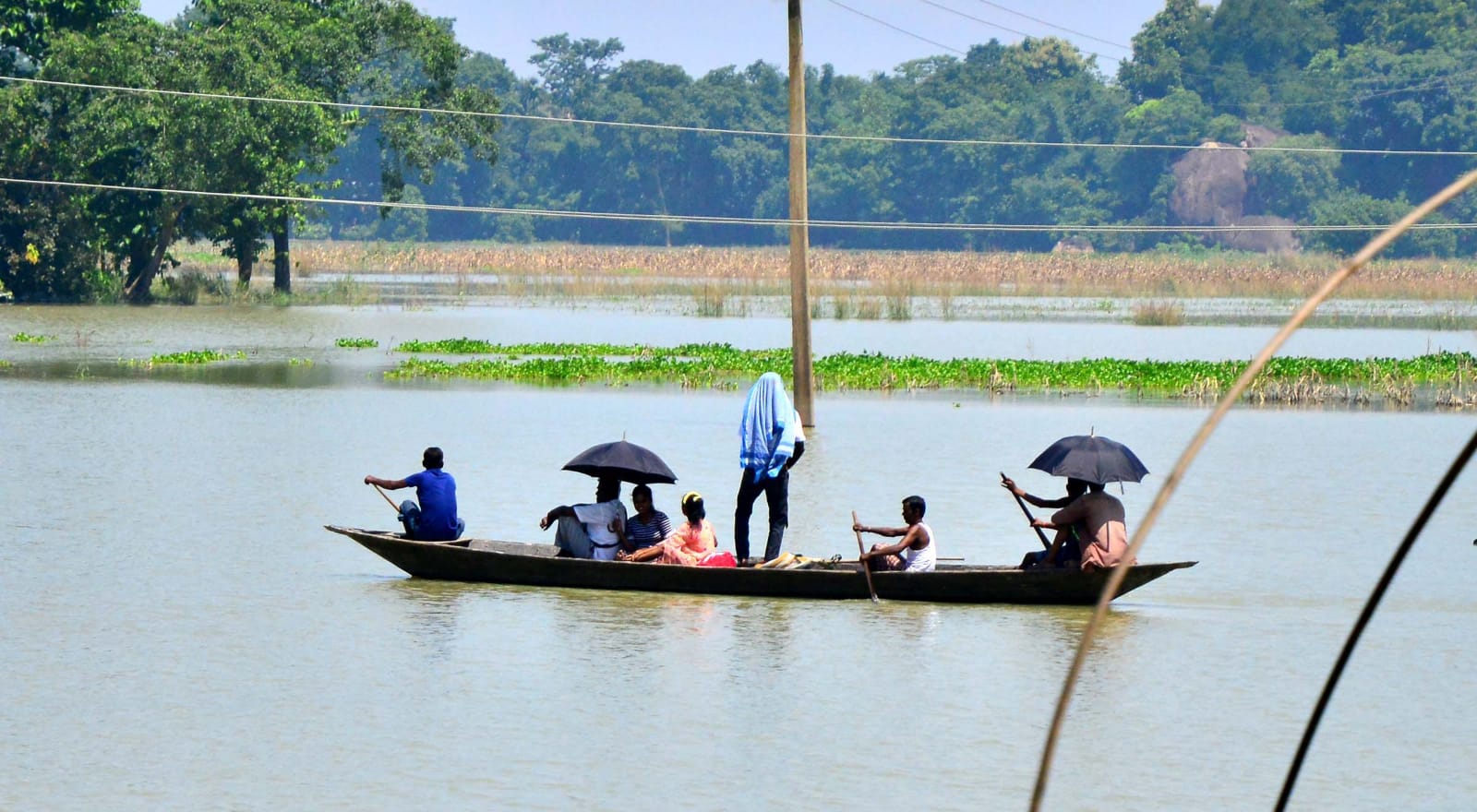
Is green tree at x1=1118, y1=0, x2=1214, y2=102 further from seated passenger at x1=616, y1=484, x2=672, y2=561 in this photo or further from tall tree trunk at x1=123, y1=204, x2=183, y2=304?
seated passenger at x1=616, y1=484, x2=672, y2=561

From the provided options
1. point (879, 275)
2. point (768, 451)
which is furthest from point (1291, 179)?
point (768, 451)

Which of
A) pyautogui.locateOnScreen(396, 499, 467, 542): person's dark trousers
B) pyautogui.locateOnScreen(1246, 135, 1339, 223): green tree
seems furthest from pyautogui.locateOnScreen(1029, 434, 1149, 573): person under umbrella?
pyautogui.locateOnScreen(1246, 135, 1339, 223): green tree

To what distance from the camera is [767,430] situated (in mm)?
15094

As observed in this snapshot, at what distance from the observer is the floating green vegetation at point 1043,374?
32.8 meters

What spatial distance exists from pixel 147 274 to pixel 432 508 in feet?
136

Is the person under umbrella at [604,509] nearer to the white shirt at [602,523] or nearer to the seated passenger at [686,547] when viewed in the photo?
the white shirt at [602,523]

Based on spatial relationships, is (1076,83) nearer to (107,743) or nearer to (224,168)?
(224,168)

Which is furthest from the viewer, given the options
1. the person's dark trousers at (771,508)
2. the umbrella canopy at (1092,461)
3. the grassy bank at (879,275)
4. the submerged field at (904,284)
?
the grassy bank at (879,275)

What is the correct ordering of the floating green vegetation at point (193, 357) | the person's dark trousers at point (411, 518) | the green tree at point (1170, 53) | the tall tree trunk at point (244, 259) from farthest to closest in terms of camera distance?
the green tree at point (1170, 53)
the tall tree trunk at point (244, 259)
the floating green vegetation at point (193, 357)
the person's dark trousers at point (411, 518)

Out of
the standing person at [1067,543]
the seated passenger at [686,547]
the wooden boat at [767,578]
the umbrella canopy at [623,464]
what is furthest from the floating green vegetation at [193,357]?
the standing person at [1067,543]

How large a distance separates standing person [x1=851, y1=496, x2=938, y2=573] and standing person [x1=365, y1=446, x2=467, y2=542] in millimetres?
2971

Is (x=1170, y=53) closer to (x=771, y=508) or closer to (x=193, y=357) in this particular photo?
(x=193, y=357)

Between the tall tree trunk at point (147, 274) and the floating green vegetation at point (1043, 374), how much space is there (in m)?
19.0

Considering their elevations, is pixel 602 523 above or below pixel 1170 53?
below
